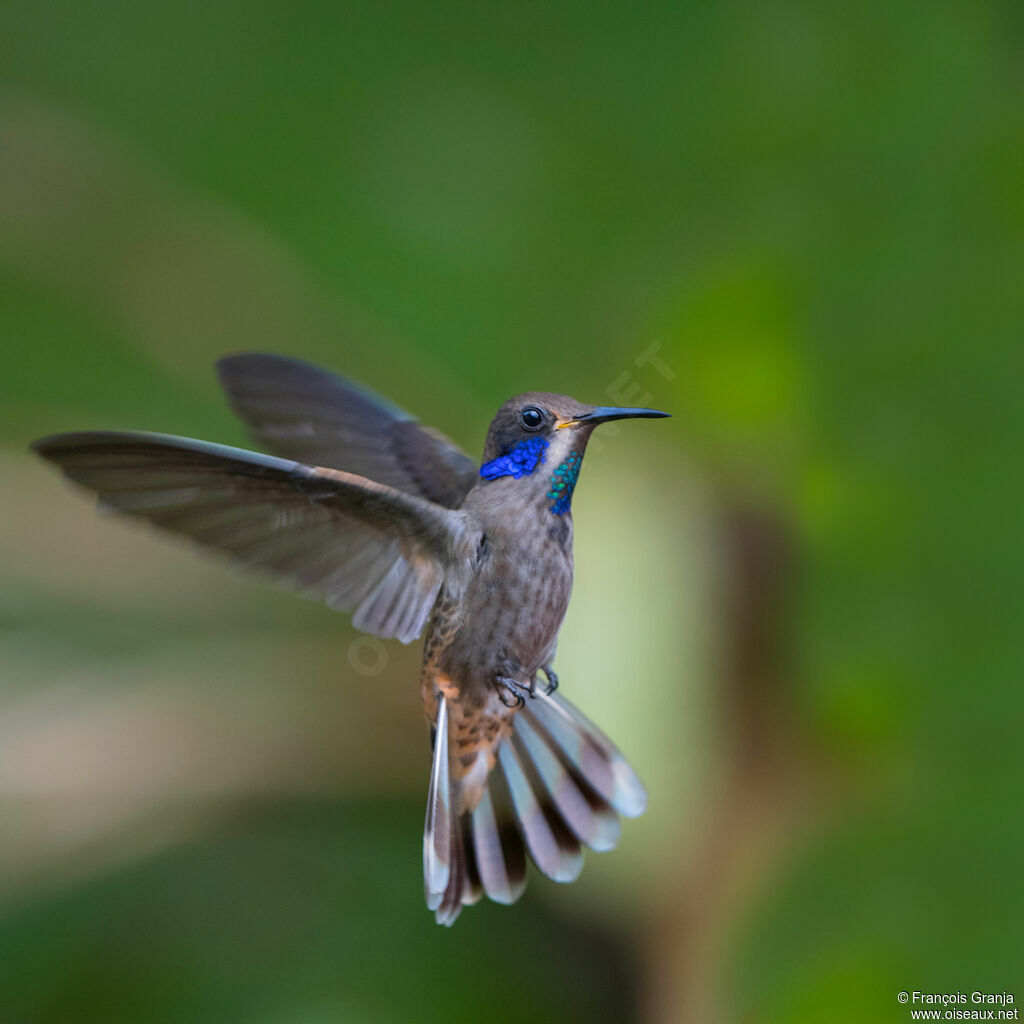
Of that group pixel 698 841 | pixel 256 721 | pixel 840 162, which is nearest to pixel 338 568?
pixel 698 841

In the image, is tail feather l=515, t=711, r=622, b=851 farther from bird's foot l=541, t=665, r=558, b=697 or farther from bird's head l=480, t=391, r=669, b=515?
bird's head l=480, t=391, r=669, b=515

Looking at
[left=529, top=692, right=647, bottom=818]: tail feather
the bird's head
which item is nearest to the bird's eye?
the bird's head

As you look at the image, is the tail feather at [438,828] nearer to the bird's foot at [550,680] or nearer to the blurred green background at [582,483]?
the bird's foot at [550,680]

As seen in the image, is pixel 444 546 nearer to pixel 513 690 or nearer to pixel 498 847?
pixel 513 690

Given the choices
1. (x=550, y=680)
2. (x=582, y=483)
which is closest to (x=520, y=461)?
(x=550, y=680)

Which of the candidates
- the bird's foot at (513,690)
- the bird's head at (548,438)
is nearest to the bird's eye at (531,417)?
the bird's head at (548,438)

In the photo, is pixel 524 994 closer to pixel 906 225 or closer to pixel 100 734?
pixel 100 734

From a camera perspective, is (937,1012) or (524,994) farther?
(524,994)
